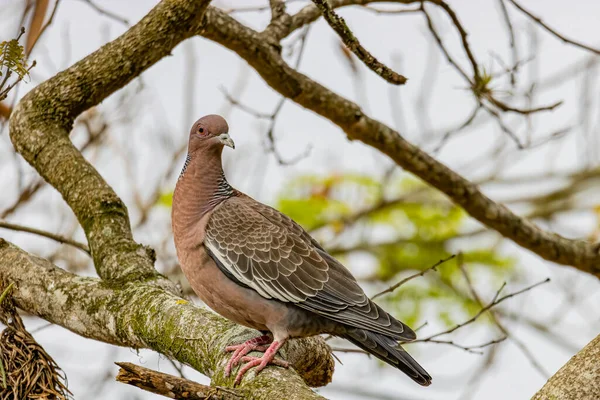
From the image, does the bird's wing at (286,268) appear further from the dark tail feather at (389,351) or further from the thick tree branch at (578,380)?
the thick tree branch at (578,380)

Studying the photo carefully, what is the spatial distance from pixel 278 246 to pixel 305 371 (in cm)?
76

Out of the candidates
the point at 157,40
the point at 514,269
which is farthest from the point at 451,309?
the point at 157,40

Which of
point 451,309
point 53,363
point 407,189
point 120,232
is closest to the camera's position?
point 53,363

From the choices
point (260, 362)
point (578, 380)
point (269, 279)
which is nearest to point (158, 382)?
point (260, 362)

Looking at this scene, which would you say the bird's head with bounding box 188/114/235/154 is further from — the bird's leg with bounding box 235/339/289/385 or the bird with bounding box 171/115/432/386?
the bird's leg with bounding box 235/339/289/385

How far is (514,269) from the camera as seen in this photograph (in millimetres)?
9586

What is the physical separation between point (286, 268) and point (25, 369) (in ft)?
4.80

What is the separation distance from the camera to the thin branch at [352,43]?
3.94 m

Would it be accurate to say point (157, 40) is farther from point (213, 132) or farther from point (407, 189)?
point (407, 189)

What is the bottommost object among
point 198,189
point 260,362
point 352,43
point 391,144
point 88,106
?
point 260,362

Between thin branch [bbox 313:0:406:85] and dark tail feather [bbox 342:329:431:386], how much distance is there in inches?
54.8

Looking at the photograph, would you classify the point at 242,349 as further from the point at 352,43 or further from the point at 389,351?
the point at 352,43

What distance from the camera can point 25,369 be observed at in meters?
4.01

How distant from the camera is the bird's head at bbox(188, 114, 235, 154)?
4.73 meters
